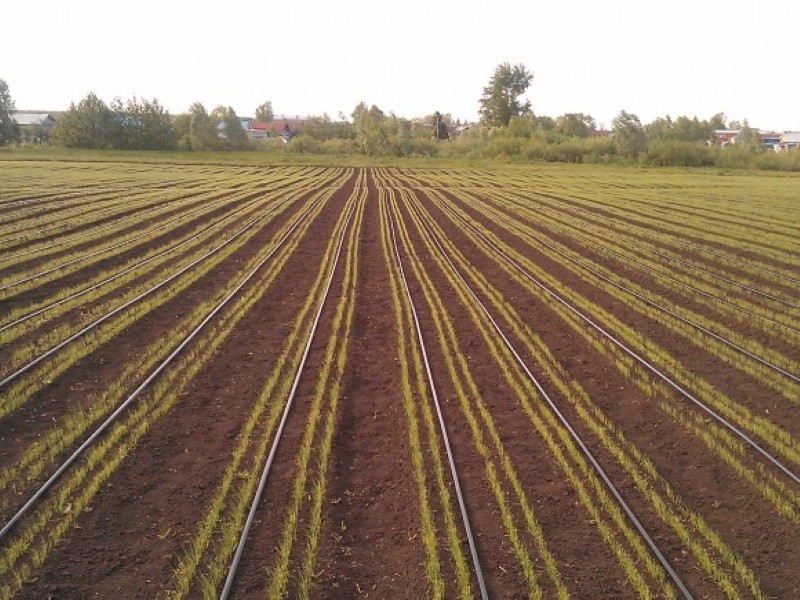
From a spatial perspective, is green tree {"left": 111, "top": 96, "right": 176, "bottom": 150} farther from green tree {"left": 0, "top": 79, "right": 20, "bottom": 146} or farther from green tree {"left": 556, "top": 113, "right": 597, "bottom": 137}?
green tree {"left": 556, "top": 113, "right": 597, "bottom": 137}

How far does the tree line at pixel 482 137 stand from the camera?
89.6 metres

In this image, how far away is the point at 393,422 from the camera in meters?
11.1

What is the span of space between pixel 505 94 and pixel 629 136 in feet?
157

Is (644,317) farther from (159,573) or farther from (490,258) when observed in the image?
(159,573)

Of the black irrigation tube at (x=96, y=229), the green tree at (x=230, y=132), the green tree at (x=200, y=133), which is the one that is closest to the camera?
the black irrigation tube at (x=96, y=229)

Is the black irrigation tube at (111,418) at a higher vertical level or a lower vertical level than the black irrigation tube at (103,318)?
lower

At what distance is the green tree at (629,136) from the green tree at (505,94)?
41463mm

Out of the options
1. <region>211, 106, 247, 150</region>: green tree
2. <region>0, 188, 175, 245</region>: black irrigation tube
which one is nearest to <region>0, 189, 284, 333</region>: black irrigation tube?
<region>0, 188, 175, 245</region>: black irrigation tube

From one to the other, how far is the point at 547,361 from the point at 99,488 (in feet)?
30.0

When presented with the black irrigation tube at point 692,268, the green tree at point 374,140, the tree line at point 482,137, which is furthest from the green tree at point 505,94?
the black irrigation tube at point 692,268

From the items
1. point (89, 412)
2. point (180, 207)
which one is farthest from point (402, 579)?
point (180, 207)

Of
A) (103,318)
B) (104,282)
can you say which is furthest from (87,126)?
(103,318)

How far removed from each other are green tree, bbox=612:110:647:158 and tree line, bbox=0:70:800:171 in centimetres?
14

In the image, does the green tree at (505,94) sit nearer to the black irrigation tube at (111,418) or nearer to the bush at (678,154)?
the bush at (678,154)
